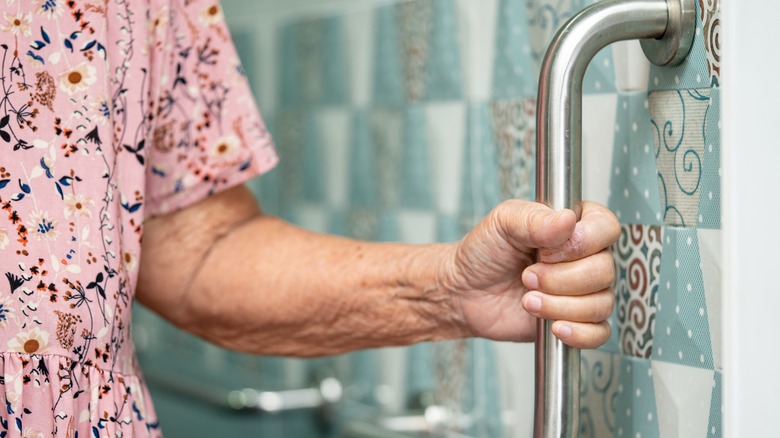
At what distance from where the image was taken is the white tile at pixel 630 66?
741 millimetres

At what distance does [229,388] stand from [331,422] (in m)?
0.19

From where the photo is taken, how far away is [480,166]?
1.07 meters

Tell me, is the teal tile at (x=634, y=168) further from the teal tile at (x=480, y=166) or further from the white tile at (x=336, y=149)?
the white tile at (x=336, y=149)

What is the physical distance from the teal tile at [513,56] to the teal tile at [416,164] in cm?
20

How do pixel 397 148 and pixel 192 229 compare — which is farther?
pixel 397 148

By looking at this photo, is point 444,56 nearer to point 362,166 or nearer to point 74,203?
point 362,166

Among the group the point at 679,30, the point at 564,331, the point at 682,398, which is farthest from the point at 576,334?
the point at 679,30

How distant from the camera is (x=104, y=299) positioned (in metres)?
0.76

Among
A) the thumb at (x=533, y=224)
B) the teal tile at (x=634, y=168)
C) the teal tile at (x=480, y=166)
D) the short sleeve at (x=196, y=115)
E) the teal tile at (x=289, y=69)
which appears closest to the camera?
the thumb at (x=533, y=224)

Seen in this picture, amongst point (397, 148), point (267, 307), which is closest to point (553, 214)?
point (267, 307)

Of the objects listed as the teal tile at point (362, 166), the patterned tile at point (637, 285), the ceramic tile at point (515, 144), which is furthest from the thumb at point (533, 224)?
the teal tile at point (362, 166)

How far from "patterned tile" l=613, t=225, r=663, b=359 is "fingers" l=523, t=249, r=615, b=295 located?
3.5 inches

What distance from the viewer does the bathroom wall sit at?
0.70 metres

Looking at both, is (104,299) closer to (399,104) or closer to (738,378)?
(738,378)
